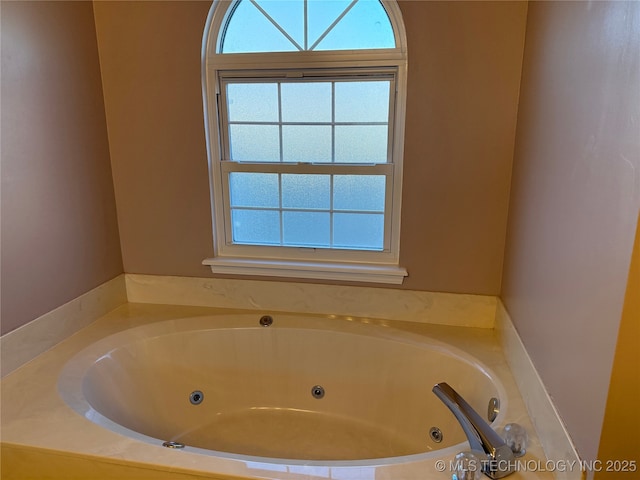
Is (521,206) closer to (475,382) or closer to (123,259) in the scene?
(475,382)

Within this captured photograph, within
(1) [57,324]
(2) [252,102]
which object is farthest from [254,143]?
(1) [57,324]

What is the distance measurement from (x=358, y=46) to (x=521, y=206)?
3.29ft

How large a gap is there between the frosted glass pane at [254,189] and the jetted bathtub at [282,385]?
58cm

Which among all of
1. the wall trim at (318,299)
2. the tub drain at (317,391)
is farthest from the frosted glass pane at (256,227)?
the tub drain at (317,391)

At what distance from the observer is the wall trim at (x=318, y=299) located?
2086 millimetres

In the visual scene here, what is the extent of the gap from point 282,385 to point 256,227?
2.68ft

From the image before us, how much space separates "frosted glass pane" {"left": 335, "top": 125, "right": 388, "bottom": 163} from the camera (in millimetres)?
2053

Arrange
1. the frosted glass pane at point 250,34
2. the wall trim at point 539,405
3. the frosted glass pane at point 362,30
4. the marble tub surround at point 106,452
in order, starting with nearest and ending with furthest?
the wall trim at point 539,405, the marble tub surround at point 106,452, the frosted glass pane at point 362,30, the frosted glass pane at point 250,34

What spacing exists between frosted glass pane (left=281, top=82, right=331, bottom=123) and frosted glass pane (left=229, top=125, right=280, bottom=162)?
11 cm

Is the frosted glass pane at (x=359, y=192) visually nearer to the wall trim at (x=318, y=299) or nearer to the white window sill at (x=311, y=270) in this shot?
the white window sill at (x=311, y=270)

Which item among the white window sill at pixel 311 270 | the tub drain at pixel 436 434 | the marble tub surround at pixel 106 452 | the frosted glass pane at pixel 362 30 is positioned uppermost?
the frosted glass pane at pixel 362 30

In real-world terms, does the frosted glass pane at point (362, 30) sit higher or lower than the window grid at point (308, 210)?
higher

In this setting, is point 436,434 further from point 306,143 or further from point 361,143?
point 306,143

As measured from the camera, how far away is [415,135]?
6.33ft
